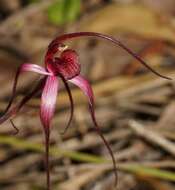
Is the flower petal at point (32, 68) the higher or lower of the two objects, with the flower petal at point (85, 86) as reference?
higher

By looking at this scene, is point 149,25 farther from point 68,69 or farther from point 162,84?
point 68,69

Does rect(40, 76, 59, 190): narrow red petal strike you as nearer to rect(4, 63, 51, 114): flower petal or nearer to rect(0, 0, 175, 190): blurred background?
rect(4, 63, 51, 114): flower petal

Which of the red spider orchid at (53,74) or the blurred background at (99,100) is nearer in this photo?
the red spider orchid at (53,74)

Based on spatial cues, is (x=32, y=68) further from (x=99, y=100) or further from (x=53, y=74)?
(x=99, y=100)

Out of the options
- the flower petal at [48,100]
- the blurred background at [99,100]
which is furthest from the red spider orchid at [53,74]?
the blurred background at [99,100]

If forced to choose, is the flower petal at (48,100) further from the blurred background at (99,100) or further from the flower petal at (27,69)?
the blurred background at (99,100)

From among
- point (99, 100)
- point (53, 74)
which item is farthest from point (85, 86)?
point (99, 100)
